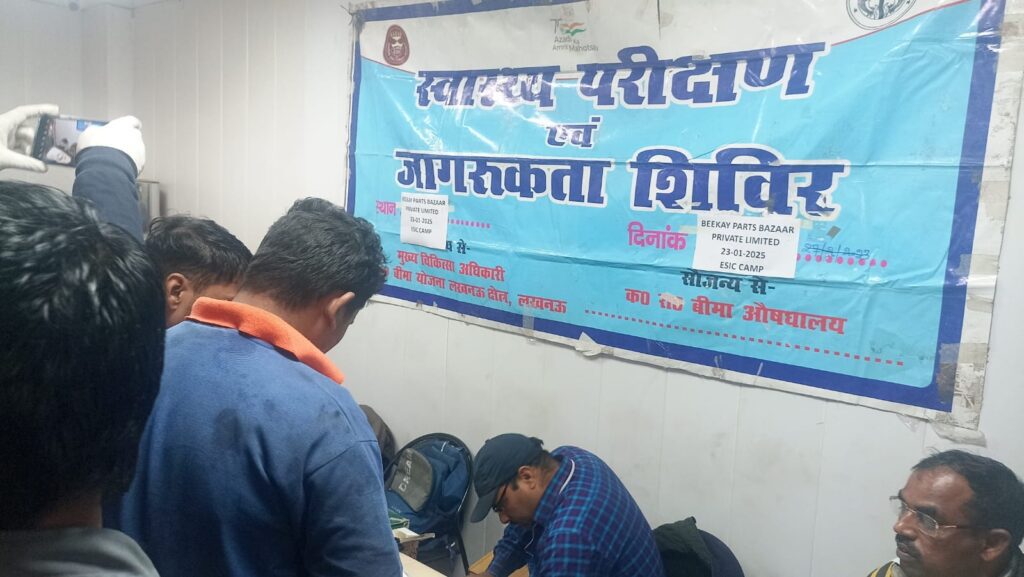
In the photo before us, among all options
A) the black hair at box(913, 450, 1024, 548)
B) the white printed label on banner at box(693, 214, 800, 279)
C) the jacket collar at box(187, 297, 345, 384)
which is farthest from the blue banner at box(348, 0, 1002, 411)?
the jacket collar at box(187, 297, 345, 384)

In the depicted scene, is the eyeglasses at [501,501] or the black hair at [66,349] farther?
the eyeglasses at [501,501]

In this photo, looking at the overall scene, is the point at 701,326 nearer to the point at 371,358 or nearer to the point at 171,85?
the point at 371,358

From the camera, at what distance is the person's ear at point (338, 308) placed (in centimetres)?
108

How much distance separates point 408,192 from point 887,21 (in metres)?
1.61

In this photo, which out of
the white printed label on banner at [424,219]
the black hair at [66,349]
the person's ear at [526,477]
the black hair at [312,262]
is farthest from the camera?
the white printed label on banner at [424,219]

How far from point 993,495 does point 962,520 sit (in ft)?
0.26

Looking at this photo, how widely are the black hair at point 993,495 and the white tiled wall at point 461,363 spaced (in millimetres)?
197

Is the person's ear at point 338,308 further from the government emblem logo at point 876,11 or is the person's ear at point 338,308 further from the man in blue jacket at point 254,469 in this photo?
the government emblem logo at point 876,11

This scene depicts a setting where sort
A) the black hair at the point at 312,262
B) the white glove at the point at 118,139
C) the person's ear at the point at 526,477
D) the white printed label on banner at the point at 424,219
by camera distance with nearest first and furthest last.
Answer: the black hair at the point at 312,262
the white glove at the point at 118,139
the person's ear at the point at 526,477
the white printed label on banner at the point at 424,219

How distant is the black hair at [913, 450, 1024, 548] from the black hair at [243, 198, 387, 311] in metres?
1.21

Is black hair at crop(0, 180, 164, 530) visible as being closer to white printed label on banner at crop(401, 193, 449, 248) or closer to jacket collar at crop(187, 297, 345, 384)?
jacket collar at crop(187, 297, 345, 384)

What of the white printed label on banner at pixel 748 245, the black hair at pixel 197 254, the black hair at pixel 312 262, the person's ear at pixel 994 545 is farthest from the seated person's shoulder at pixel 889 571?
the black hair at pixel 197 254

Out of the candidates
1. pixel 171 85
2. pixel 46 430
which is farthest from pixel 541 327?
pixel 171 85

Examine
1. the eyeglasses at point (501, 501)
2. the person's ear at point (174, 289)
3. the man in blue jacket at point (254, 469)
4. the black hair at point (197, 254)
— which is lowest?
the eyeglasses at point (501, 501)
